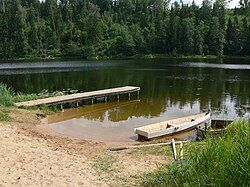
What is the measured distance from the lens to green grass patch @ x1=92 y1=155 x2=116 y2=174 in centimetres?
1234

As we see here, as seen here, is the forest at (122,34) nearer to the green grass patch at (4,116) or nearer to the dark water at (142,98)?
the dark water at (142,98)

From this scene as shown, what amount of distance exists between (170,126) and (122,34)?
294ft

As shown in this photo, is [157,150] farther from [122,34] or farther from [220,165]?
[122,34]

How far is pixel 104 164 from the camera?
1319 cm

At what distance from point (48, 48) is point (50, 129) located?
89063 millimetres

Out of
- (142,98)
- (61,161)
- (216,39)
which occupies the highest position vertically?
(216,39)

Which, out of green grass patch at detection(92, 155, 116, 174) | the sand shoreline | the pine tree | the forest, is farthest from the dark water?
the forest

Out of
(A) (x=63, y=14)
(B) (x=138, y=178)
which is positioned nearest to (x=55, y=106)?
(B) (x=138, y=178)

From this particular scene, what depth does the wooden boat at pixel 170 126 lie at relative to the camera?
65.7 ft

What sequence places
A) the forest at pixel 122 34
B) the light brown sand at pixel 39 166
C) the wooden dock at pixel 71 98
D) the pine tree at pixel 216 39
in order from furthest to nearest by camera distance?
the forest at pixel 122 34 < the pine tree at pixel 216 39 < the wooden dock at pixel 71 98 < the light brown sand at pixel 39 166

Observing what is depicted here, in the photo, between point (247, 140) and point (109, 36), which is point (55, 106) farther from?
point (109, 36)

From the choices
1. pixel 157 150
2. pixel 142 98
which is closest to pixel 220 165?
pixel 157 150

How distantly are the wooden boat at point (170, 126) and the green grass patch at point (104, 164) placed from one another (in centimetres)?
564

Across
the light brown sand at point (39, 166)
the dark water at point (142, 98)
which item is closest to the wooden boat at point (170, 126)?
the dark water at point (142, 98)
